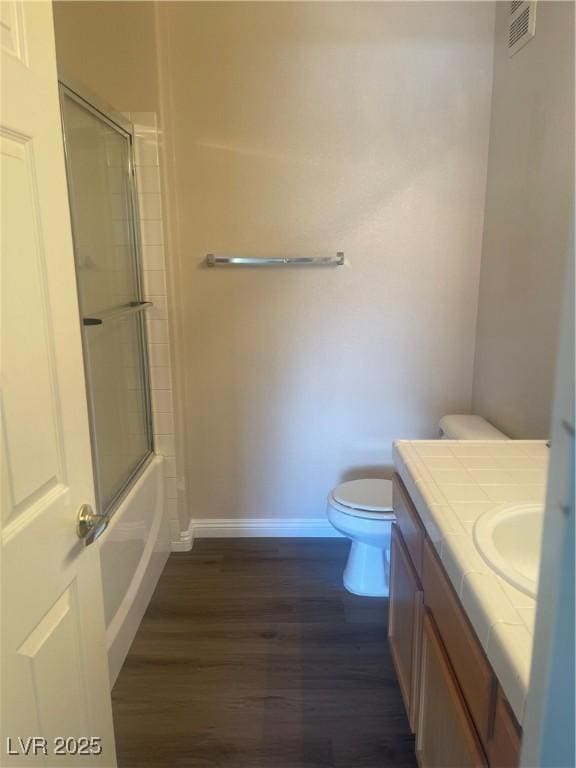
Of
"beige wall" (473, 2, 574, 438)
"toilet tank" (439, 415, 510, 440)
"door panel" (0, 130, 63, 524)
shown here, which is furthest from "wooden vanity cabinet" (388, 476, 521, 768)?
"door panel" (0, 130, 63, 524)

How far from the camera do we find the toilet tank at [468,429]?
2.12 metres

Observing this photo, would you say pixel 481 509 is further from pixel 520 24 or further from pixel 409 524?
pixel 520 24

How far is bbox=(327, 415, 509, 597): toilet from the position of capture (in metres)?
2.13

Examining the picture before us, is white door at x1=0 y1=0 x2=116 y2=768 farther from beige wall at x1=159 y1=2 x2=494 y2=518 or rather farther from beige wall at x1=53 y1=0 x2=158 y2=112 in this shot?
beige wall at x1=159 y1=2 x2=494 y2=518

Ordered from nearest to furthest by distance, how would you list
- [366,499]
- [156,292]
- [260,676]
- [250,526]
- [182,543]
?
1. [260,676]
2. [366,499]
3. [156,292]
4. [182,543]
5. [250,526]

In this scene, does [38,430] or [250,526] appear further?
[250,526]

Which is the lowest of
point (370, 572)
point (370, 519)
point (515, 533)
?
point (370, 572)

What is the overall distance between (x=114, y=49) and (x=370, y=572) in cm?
245

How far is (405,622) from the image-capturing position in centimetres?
159

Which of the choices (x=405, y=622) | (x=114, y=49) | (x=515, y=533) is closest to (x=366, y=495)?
(x=405, y=622)

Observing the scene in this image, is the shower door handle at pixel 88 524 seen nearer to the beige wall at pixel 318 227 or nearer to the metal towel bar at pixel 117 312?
the metal towel bar at pixel 117 312

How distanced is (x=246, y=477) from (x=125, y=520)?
841 millimetres

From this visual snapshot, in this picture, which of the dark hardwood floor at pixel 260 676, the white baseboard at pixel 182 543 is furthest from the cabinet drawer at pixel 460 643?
the white baseboard at pixel 182 543

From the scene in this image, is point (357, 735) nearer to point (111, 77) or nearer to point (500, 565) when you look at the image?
point (500, 565)
